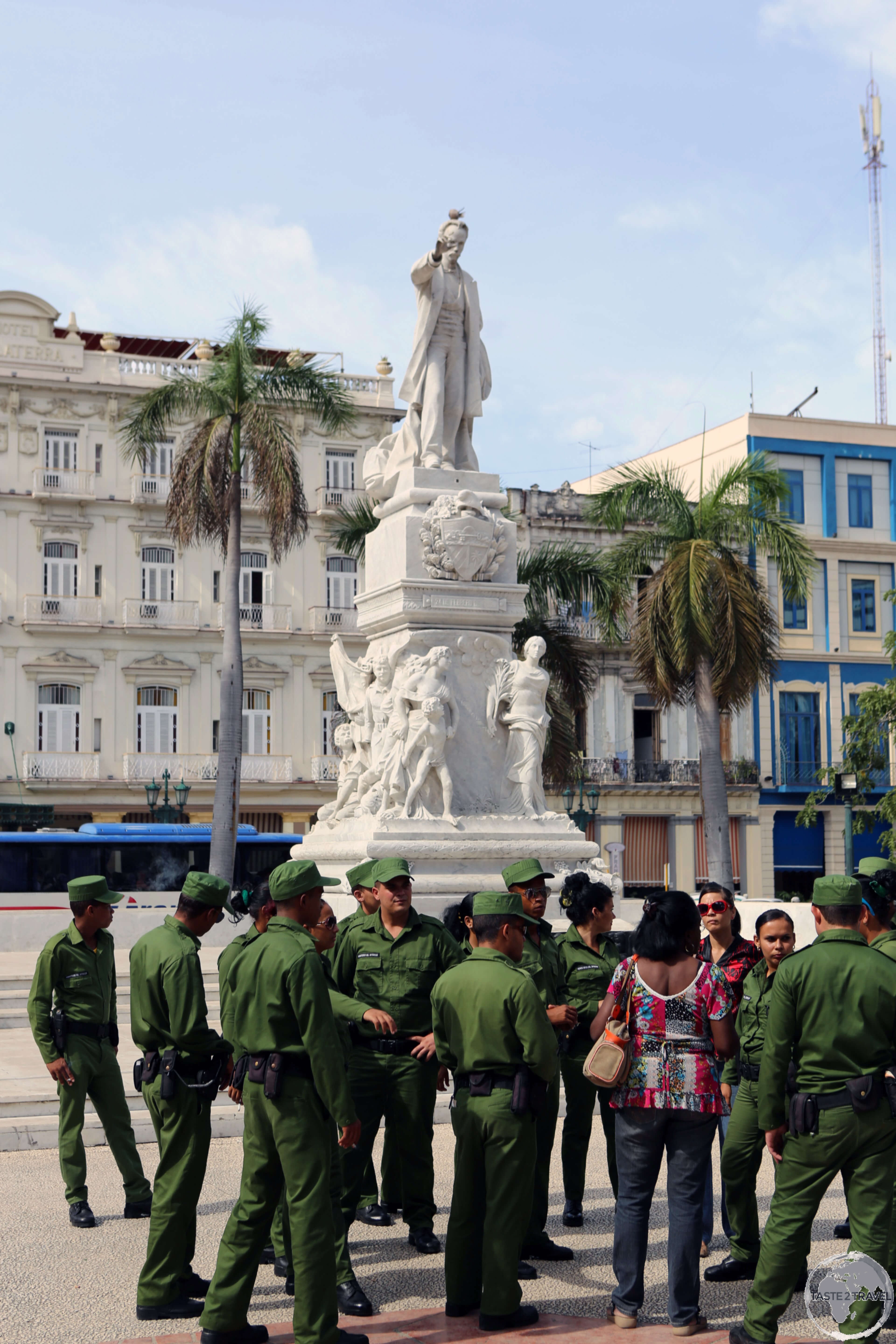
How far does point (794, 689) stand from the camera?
46219 millimetres

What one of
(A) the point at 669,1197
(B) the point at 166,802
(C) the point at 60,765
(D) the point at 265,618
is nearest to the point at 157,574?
(D) the point at 265,618

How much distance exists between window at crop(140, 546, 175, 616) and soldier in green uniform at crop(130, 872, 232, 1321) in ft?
121

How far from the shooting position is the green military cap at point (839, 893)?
19.7 feet

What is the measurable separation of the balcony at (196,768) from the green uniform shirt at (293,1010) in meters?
35.6

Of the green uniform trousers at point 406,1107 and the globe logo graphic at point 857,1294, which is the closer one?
the globe logo graphic at point 857,1294

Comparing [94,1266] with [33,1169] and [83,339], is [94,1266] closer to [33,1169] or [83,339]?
[33,1169]

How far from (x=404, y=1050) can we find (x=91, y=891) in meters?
1.92

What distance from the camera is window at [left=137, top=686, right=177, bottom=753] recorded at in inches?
1682

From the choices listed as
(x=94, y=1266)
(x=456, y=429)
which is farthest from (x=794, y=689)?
(x=94, y=1266)

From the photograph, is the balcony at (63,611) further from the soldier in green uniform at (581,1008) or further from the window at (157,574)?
the soldier in green uniform at (581,1008)

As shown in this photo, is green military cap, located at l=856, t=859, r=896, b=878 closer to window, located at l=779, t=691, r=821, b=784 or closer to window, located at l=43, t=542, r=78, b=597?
window, located at l=43, t=542, r=78, b=597

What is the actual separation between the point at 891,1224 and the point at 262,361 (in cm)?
2304

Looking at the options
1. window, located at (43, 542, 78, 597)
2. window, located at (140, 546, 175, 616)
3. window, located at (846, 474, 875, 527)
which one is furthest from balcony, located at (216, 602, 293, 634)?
window, located at (846, 474, 875, 527)

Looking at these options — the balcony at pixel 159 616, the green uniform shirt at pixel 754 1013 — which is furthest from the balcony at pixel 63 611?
the green uniform shirt at pixel 754 1013
